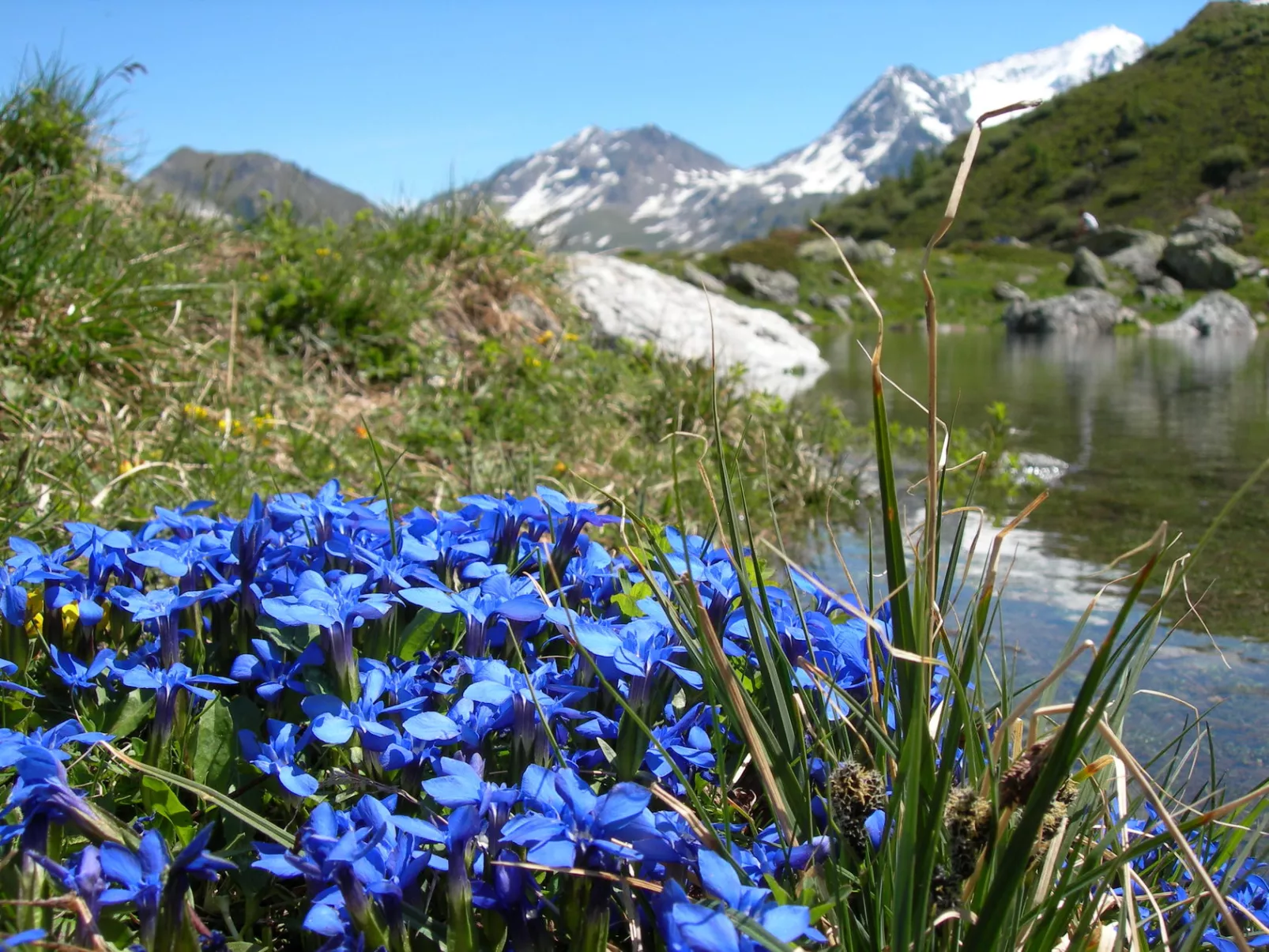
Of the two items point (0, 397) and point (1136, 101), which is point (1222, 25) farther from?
point (0, 397)

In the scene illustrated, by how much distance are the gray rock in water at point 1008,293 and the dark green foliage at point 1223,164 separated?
105ft

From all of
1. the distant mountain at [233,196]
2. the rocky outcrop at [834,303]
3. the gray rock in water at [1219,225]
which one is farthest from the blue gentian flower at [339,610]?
the gray rock in water at [1219,225]

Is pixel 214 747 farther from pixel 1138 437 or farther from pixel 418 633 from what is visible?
pixel 1138 437

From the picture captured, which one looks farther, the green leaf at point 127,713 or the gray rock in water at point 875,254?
the gray rock in water at point 875,254

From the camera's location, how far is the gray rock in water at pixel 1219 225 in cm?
4491

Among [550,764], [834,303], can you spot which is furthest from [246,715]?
[834,303]

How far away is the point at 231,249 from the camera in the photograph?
5523 mm

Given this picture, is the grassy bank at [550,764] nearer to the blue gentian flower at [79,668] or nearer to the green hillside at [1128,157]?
the blue gentian flower at [79,668]

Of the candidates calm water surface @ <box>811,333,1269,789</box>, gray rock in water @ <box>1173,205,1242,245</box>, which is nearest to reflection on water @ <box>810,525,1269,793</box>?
calm water surface @ <box>811,333,1269,789</box>

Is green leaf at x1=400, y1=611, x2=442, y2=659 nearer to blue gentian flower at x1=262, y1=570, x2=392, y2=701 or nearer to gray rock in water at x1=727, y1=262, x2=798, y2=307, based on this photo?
blue gentian flower at x1=262, y1=570, x2=392, y2=701

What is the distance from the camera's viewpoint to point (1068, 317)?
22.5 m

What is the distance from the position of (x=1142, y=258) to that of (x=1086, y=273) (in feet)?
17.7

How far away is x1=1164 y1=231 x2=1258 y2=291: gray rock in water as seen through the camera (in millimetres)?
38219

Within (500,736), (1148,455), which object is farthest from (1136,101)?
(500,736)
